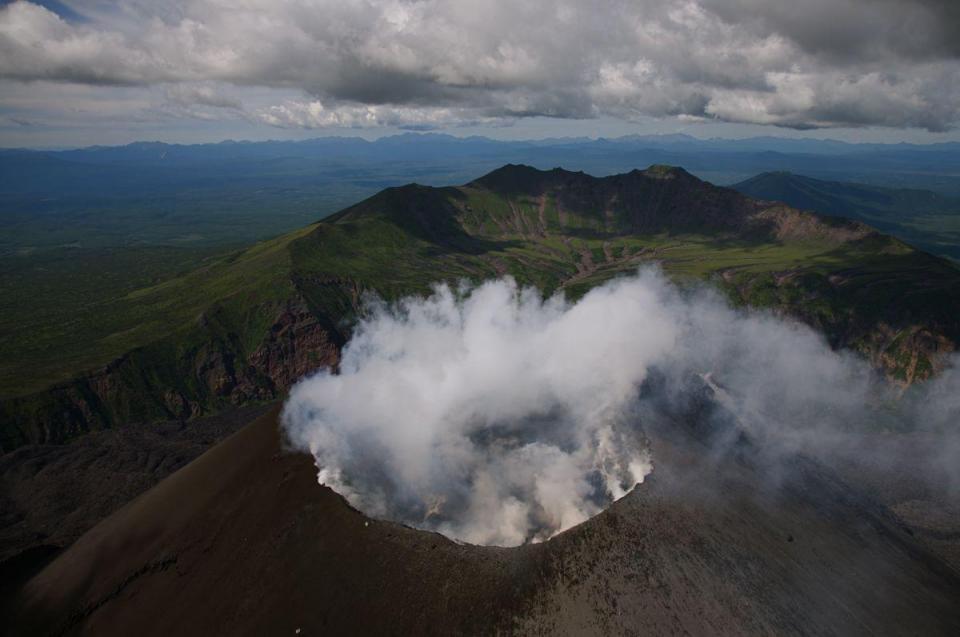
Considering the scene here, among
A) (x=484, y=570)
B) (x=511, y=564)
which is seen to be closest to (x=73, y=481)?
(x=484, y=570)

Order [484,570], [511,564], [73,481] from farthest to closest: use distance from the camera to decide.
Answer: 1. [73,481]
2. [511,564]
3. [484,570]

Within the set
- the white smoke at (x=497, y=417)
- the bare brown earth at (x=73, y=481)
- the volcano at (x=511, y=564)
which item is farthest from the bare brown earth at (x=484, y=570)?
the bare brown earth at (x=73, y=481)

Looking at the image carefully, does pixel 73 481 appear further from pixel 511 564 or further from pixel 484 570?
pixel 511 564

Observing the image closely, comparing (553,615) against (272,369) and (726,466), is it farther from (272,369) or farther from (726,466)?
(272,369)

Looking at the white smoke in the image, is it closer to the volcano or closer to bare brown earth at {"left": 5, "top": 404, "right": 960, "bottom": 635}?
the volcano

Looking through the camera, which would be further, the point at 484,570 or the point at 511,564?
the point at 511,564

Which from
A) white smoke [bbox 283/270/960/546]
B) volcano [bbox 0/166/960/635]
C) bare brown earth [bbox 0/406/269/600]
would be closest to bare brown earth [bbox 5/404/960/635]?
volcano [bbox 0/166/960/635]

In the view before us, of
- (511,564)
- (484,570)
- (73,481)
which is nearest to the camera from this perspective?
(484,570)
